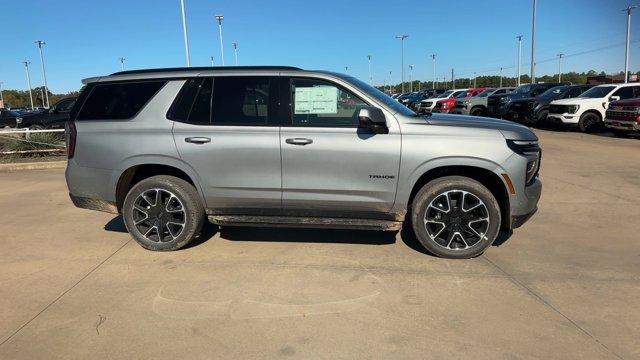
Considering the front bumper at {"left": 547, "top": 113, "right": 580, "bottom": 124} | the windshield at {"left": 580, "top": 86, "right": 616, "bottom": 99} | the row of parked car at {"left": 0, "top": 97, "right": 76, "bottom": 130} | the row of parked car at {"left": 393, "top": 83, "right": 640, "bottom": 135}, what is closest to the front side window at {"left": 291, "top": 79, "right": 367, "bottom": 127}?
the row of parked car at {"left": 393, "top": 83, "right": 640, "bottom": 135}

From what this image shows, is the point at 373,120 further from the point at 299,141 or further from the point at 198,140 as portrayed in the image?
the point at 198,140

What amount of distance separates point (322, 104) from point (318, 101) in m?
0.05

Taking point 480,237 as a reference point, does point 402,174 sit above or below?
above

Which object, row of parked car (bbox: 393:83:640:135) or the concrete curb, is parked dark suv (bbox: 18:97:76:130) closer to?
the concrete curb

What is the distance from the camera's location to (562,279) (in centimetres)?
418

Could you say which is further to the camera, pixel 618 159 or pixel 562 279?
pixel 618 159

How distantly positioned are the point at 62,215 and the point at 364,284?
184 inches

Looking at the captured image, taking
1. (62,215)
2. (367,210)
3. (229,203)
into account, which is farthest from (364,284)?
(62,215)

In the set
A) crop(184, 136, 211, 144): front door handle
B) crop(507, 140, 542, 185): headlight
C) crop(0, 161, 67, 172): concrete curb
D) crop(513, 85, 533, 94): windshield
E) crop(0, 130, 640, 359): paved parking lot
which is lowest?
crop(0, 130, 640, 359): paved parking lot

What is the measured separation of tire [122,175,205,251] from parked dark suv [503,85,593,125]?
17590 millimetres

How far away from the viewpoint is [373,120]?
435cm

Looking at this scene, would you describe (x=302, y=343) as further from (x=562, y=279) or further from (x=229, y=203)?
(x=562, y=279)

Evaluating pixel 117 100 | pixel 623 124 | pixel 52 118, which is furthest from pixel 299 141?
pixel 52 118

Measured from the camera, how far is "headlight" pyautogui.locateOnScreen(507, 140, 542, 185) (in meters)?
4.47
